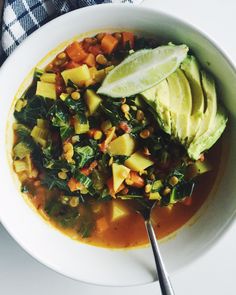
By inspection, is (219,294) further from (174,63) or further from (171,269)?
(174,63)

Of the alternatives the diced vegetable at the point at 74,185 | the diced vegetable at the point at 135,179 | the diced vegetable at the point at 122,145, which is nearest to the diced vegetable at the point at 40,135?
the diced vegetable at the point at 74,185

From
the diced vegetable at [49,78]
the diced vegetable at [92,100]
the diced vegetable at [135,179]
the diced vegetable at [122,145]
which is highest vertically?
the diced vegetable at [49,78]

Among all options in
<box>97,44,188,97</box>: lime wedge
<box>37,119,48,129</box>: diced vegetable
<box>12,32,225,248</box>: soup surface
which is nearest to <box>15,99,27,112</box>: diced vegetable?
<box>12,32,225,248</box>: soup surface

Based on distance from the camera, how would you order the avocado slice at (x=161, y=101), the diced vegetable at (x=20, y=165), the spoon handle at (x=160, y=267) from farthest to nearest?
1. the diced vegetable at (x=20, y=165)
2. the spoon handle at (x=160, y=267)
3. the avocado slice at (x=161, y=101)

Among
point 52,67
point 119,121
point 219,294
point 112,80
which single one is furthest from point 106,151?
point 219,294

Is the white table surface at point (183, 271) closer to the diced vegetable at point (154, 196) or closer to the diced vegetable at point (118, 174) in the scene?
the diced vegetable at point (154, 196)

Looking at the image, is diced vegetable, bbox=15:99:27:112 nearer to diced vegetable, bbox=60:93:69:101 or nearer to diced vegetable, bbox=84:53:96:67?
diced vegetable, bbox=60:93:69:101
